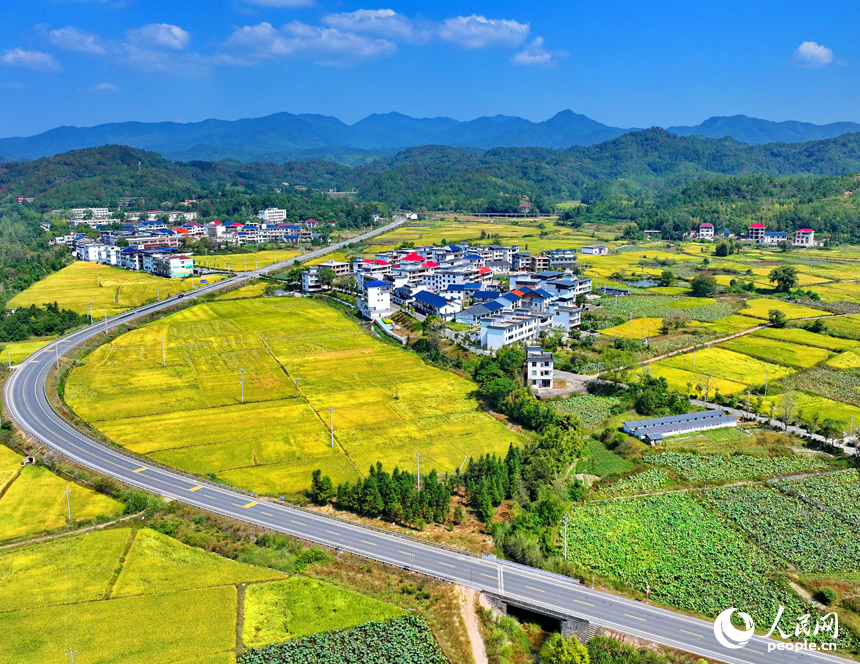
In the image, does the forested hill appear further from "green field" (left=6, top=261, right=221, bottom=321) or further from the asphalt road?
the asphalt road

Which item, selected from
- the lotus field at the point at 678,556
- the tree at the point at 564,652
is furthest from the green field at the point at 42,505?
the lotus field at the point at 678,556

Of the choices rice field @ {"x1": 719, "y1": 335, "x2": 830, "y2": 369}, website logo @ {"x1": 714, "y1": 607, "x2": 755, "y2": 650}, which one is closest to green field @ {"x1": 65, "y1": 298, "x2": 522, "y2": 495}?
website logo @ {"x1": 714, "y1": 607, "x2": 755, "y2": 650}

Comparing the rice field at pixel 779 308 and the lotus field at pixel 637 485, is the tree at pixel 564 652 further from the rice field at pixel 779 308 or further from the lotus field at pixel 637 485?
the rice field at pixel 779 308

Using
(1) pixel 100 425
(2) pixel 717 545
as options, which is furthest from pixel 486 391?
(1) pixel 100 425

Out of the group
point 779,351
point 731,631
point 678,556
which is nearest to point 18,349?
point 678,556

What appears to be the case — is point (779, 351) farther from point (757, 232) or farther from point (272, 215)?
point (272, 215)
